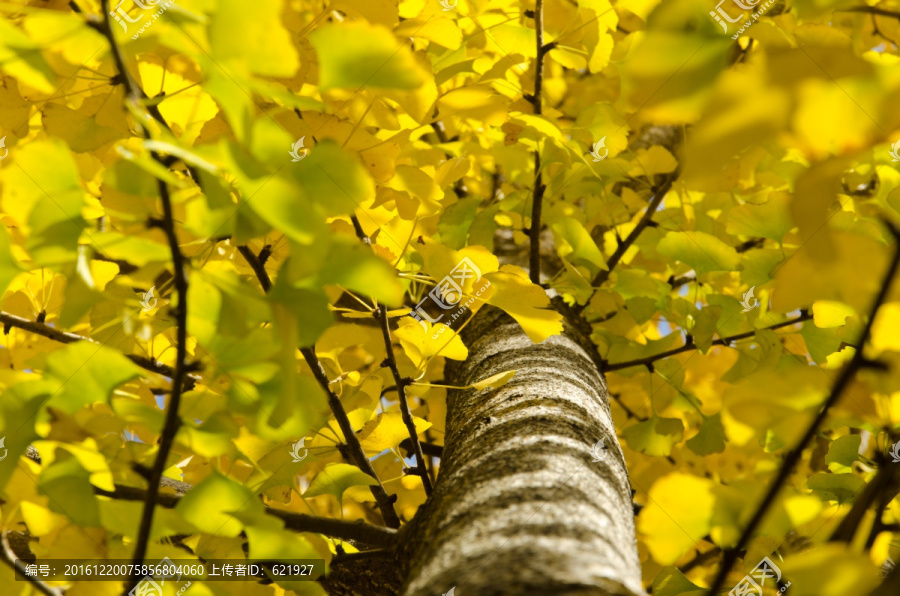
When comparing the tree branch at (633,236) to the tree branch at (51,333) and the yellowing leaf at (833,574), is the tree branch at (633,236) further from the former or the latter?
the yellowing leaf at (833,574)

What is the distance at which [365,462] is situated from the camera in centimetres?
92

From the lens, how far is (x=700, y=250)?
1.15 metres

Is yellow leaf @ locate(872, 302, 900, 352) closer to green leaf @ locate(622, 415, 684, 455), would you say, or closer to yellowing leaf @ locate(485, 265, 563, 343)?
yellowing leaf @ locate(485, 265, 563, 343)

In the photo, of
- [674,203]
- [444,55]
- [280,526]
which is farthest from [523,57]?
[280,526]

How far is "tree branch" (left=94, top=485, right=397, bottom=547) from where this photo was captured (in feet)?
2.17

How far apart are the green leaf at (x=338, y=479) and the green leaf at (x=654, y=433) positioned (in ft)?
2.33

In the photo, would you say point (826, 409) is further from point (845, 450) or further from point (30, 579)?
point (845, 450)

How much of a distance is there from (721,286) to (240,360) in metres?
1.45

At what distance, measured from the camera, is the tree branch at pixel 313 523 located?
660 millimetres

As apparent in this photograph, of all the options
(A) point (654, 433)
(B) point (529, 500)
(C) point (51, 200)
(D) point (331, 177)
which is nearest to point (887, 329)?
(B) point (529, 500)

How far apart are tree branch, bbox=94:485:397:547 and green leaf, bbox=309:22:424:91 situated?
439 mm

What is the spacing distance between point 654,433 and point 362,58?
112 centimetres

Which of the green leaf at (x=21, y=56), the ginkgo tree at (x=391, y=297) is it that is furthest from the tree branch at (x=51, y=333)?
the green leaf at (x=21, y=56)
